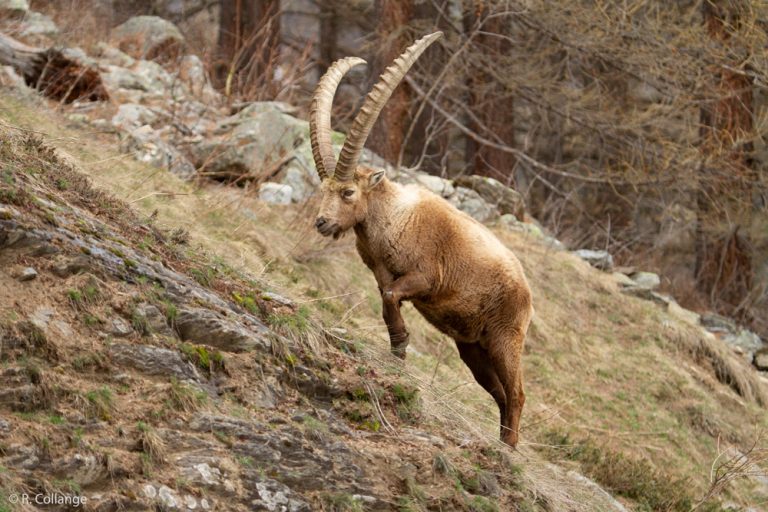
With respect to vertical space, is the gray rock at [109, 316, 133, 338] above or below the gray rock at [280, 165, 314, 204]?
above

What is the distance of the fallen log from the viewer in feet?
40.6

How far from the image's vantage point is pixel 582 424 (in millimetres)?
10680

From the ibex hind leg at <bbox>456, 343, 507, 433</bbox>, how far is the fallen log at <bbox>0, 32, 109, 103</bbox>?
6421 millimetres

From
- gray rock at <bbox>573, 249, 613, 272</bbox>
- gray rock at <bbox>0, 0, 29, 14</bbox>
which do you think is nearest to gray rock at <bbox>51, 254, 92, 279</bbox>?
gray rock at <bbox>0, 0, 29, 14</bbox>

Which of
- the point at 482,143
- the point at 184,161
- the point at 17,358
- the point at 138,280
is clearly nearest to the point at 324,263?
the point at 184,161

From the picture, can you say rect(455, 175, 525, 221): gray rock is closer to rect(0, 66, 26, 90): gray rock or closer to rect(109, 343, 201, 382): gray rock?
rect(0, 66, 26, 90): gray rock

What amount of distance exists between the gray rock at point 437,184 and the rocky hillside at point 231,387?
125 inches

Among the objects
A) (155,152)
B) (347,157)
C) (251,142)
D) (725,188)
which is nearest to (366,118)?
(347,157)

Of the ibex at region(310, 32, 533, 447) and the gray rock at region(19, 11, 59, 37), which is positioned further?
the gray rock at region(19, 11, 59, 37)

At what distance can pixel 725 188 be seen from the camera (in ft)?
55.1

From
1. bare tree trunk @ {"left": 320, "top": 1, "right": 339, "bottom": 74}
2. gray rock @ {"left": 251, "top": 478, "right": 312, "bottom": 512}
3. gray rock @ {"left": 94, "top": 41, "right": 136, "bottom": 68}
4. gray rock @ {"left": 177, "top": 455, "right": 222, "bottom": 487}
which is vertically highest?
gray rock @ {"left": 177, "top": 455, "right": 222, "bottom": 487}

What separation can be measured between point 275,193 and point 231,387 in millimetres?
6892

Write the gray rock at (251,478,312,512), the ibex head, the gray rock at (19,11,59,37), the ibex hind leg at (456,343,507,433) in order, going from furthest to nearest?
the gray rock at (19,11,59,37), the ibex hind leg at (456,343,507,433), the ibex head, the gray rock at (251,478,312,512)

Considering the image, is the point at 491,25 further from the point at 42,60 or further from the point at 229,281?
the point at 229,281
